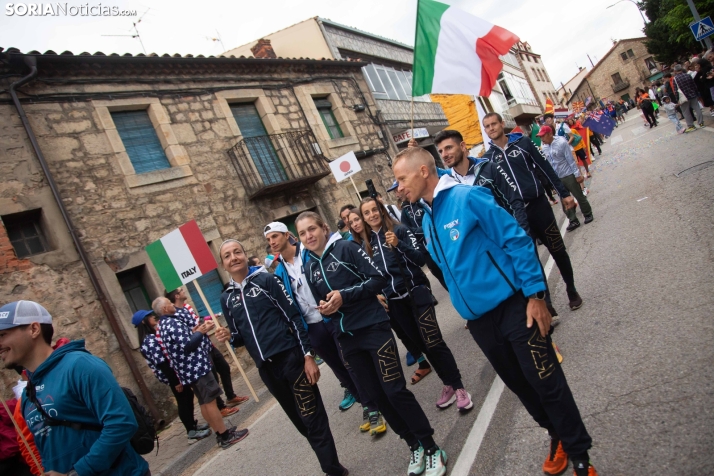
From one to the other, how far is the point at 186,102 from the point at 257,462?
9491 millimetres

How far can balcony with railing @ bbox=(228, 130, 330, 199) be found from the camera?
37.9 ft

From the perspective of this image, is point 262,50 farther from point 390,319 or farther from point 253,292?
point 253,292

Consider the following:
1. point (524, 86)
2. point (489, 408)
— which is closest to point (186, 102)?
point (489, 408)

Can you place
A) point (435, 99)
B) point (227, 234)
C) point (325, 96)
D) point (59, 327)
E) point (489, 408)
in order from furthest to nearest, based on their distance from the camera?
point (435, 99) < point (325, 96) < point (227, 234) < point (59, 327) < point (489, 408)

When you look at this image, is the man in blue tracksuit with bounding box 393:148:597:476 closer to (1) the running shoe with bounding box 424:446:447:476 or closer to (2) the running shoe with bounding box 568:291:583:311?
(1) the running shoe with bounding box 424:446:447:476

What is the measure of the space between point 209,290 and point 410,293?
26.3ft

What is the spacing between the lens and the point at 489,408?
3488 mm

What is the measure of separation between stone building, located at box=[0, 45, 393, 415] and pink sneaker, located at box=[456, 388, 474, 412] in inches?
269

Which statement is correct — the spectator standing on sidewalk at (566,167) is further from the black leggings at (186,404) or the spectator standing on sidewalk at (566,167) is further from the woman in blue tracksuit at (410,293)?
the black leggings at (186,404)

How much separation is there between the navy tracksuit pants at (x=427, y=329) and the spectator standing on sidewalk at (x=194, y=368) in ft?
8.38

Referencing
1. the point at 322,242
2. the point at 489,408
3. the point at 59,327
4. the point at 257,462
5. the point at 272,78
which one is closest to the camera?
the point at 489,408

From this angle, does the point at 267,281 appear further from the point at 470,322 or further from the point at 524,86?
Result: the point at 524,86

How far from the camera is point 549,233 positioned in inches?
185

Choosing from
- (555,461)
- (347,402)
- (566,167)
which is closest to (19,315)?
(555,461)
